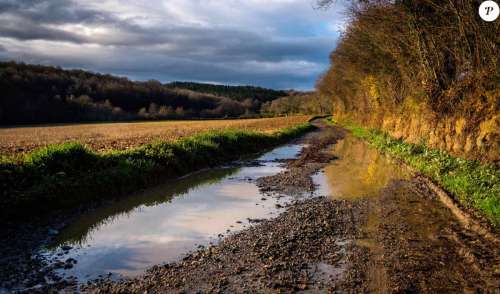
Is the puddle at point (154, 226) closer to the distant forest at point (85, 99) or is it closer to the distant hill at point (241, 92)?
the distant forest at point (85, 99)

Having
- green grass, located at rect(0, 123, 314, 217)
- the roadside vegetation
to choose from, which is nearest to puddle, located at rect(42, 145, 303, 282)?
green grass, located at rect(0, 123, 314, 217)

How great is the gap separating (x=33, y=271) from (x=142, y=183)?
7.26 meters

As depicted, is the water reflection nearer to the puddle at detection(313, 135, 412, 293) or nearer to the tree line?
the puddle at detection(313, 135, 412, 293)

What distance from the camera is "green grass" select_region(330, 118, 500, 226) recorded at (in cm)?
886

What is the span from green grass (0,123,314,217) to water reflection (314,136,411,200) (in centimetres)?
568

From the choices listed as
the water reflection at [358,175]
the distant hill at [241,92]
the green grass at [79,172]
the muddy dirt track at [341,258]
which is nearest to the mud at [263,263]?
the muddy dirt track at [341,258]

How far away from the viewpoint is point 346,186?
13680 mm

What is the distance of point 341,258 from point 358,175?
31.6 ft

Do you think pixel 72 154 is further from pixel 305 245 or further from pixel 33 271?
pixel 305 245

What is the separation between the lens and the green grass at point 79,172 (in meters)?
9.86

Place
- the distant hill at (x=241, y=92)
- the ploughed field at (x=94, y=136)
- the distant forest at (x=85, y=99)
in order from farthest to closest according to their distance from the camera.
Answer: the distant hill at (x=241, y=92)
the distant forest at (x=85, y=99)
the ploughed field at (x=94, y=136)

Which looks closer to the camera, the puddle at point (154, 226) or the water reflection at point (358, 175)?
the puddle at point (154, 226)

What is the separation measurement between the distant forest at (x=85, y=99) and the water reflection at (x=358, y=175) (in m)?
60.7

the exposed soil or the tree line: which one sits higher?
the tree line
